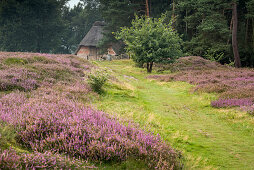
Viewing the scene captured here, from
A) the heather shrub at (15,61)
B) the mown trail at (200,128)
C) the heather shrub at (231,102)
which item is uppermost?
the heather shrub at (15,61)

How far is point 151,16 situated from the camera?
43000 mm

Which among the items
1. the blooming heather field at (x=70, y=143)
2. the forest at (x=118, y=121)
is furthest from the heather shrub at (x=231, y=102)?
the blooming heather field at (x=70, y=143)

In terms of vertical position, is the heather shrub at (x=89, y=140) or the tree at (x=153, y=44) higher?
the tree at (x=153, y=44)

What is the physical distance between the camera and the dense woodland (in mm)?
26977

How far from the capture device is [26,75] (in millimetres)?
8508

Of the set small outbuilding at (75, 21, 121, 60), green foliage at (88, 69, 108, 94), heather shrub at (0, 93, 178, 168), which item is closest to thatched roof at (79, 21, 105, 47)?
small outbuilding at (75, 21, 121, 60)

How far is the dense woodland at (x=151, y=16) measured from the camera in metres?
27.0

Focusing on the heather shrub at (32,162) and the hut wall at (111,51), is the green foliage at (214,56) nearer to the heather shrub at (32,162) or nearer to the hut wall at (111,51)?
the hut wall at (111,51)

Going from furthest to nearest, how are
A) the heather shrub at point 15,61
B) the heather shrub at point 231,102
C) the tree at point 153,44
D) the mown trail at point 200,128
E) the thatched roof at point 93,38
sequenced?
the thatched roof at point 93,38, the tree at point 153,44, the heather shrub at point 15,61, the heather shrub at point 231,102, the mown trail at point 200,128

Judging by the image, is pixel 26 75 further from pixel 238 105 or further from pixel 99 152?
pixel 238 105

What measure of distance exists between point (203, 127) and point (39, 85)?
621 cm

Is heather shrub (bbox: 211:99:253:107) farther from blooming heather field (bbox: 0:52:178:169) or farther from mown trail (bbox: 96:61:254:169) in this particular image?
blooming heather field (bbox: 0:52:178:169)

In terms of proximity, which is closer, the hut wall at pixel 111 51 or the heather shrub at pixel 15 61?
the heather shrub at pixel 15 61

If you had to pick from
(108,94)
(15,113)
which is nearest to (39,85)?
(108,94)
